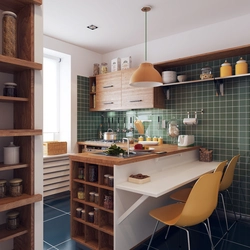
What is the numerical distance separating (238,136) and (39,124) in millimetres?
2499

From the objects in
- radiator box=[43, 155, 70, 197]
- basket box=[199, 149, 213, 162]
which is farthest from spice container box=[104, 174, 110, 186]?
radiator box=[43, 155, 70, 197]

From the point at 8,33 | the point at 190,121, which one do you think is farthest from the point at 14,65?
the point at 190,121

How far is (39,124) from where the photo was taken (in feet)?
5.30

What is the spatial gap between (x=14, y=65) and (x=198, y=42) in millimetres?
2695

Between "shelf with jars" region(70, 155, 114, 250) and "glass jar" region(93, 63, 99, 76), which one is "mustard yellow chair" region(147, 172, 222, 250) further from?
"glass jar" region(93, 63, 99, 76)

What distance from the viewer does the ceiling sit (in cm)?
267

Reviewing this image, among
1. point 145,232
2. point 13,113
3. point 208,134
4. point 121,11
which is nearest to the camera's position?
point 13,113

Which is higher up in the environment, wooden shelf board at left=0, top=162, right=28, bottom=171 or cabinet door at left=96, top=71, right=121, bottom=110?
cabinet door at left=96, top=71, right=121, bottom=110

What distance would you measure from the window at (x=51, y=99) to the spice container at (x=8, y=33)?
2612 mm

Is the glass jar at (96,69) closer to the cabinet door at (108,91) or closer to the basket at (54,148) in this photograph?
the cabinet door at (108,91)

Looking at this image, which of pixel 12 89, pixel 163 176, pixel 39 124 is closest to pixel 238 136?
pixel 163 176

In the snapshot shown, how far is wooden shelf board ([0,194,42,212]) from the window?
8.58 ft

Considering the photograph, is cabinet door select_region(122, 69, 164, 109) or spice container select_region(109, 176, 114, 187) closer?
spice container select_region(109, 176, 114, 187)

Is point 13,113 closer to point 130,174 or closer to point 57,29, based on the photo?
point 130,174
